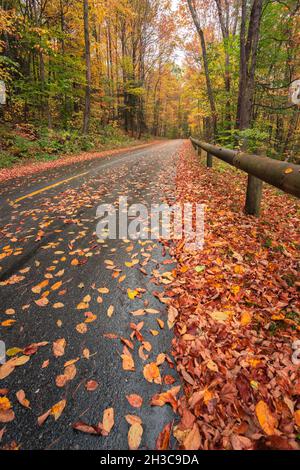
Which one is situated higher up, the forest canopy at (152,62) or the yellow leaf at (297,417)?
the forest canopy at (152,62)

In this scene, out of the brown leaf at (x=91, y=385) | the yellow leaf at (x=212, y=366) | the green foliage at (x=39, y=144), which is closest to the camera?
the brown leaf at (x=91, y=385)

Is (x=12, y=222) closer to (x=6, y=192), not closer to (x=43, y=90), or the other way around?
(x=6, y=192)

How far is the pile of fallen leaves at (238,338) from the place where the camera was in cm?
151

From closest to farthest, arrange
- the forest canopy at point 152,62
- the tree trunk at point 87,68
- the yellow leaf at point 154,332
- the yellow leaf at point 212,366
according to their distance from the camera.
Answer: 1. the yellow leaf at point 212,366
2. the yellow leaf at point 154,332
3. the forest canopy at point 152,62
4. the tree trunk at point 87,68

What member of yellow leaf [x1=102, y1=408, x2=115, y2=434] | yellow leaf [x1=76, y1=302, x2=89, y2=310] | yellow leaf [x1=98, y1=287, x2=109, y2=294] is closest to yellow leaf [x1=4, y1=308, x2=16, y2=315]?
yellow leaf [x1=76, y1=302, x2=89, y2=310]

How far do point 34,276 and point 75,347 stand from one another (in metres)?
1.27

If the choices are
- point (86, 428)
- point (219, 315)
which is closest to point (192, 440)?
point (86, 428)

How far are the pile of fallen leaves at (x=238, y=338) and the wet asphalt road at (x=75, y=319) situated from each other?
0.20m

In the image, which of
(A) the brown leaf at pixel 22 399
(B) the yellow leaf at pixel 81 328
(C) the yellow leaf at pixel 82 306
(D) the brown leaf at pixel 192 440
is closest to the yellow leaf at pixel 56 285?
(C) the yellow leaf at pixel 82 306

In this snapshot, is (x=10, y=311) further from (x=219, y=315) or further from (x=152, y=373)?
(x=219, y=315)

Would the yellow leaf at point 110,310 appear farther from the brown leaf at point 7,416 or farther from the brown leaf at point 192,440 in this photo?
the brown leaf at point 192,440

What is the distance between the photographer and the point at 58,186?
6.88 meters

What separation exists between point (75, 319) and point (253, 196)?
11.7ft

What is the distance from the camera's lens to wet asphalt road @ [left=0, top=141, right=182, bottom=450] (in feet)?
5.00
